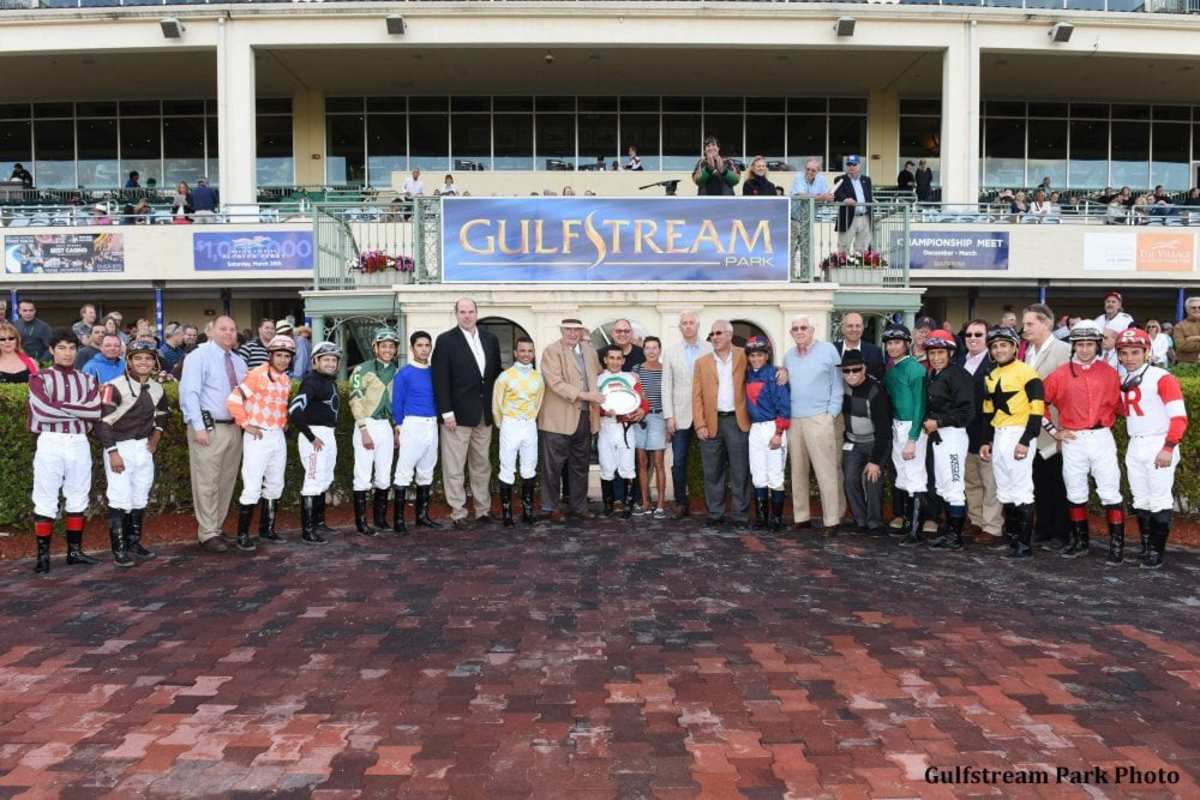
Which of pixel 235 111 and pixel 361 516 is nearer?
pixel 361 516

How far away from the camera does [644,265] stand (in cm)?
1070

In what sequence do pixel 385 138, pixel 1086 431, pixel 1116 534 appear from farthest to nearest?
pixel 385 138, pixel 1086 431, pixel 1116 534

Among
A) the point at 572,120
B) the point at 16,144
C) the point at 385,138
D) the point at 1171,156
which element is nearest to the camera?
the point at 385,138

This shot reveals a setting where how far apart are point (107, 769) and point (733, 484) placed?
237 inches

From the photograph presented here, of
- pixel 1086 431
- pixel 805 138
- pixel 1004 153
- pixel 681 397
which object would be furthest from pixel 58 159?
pixel 1086 431

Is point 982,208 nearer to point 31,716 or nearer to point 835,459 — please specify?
point 835,459

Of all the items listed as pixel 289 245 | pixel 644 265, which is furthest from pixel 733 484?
pixel 289 245

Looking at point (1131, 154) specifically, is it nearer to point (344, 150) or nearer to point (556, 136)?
point (556, 136)

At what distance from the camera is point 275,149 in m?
26.8

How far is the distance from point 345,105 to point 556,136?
6.21m

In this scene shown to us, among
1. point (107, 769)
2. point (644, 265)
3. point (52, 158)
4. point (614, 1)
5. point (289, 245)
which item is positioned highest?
point (614, 1)

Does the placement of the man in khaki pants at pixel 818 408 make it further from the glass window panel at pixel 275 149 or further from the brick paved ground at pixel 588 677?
Result: the glass window panel at pixel 275 149

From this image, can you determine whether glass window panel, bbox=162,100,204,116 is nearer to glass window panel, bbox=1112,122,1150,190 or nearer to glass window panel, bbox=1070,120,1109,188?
glass window panel, bbox=1070,120,1109,188

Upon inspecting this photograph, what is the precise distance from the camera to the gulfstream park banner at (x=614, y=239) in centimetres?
1062
